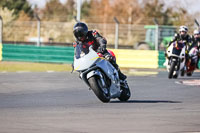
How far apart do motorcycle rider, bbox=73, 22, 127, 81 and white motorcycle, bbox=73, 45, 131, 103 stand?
112 millimetres

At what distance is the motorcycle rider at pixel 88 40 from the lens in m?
11.1

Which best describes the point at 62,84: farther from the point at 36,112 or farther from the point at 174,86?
the point at 36,112

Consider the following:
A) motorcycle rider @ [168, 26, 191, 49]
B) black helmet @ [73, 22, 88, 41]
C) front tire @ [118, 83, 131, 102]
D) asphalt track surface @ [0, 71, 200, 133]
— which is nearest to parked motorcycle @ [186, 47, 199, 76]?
motorcycle rider @ [168, 26, 191, 49]

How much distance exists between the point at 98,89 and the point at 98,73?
0.96ft

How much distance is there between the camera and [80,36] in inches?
441

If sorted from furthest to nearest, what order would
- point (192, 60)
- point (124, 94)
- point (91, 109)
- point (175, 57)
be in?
point (192, 60) < point (175, 57) < point (124, 94) < point (91, 109)

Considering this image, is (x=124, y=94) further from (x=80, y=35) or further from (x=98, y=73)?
(x=80, y=35)

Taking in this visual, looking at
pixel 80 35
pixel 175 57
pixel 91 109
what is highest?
pixel 80 35

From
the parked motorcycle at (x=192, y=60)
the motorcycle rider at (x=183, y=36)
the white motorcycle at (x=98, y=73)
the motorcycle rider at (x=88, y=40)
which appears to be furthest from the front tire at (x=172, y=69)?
the white motorcycle at (x=98, y=73)

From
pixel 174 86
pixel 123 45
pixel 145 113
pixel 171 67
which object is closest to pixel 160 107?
pixel 145 113

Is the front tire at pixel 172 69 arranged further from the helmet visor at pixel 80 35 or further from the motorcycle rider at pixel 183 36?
the helmet visor at pixel 80 35

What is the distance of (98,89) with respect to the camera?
10.8 meters

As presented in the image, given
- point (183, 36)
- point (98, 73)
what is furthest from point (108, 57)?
point (183, 36)

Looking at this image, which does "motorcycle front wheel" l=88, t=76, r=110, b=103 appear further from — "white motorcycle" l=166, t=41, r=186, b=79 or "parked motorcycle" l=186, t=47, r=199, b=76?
"parked motorcycle" l=186, t=47, r=199, b=76
